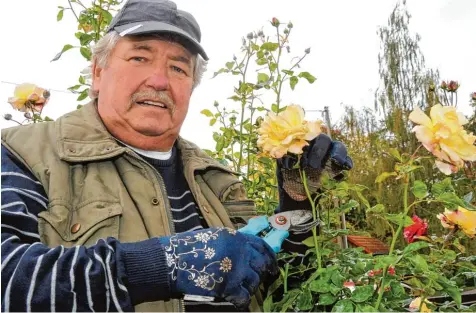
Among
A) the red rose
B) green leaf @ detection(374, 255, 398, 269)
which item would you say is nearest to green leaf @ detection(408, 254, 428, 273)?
green leaf @ detection(374, 255, 398, 269)

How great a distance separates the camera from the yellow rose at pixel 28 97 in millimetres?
2184

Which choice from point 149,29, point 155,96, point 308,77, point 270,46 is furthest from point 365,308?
point 270,46

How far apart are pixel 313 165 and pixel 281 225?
8.9 inches

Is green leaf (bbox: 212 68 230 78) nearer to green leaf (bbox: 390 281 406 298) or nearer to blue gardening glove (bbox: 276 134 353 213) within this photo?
blue gardening glove (bbox: 276 134 353 213)

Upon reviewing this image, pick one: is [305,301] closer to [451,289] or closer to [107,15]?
[451,289]

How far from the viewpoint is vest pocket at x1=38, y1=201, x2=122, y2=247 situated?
1406mm

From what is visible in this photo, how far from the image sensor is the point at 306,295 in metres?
1.33

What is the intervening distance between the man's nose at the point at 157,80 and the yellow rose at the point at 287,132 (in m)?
0.54

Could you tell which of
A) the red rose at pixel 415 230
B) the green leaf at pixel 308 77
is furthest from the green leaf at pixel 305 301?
the green leaf at pixel 308 77

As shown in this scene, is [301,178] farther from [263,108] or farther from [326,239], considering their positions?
[263,108]

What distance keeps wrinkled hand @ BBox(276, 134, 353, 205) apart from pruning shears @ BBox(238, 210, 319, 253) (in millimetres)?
77

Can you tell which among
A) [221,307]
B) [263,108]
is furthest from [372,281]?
[263,108]

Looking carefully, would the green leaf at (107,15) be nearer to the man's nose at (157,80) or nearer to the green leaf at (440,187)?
the man's nose at (157,80)

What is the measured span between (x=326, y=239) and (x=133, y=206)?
58cm
